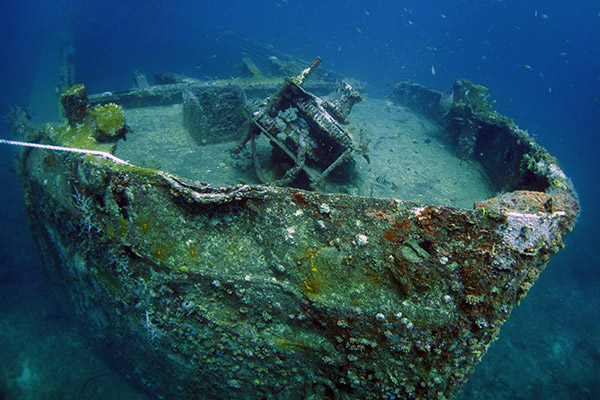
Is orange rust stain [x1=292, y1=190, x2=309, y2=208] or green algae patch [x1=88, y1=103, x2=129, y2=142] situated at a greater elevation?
orange rust stain [x1=292, y1=190, x2=309, y2=208]

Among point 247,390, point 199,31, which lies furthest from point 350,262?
point 199,31

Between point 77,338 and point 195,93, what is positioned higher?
point 195,93

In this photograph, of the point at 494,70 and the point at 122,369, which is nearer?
the point at 122,369

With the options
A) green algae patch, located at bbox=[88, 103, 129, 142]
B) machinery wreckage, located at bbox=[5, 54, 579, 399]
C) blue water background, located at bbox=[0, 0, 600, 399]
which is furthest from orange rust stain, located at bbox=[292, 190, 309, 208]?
blue water background, located at bbox=[0, 0, 600, 399]

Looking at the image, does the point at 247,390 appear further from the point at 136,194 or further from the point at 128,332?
the point at 136,194

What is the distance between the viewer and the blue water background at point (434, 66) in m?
7.55

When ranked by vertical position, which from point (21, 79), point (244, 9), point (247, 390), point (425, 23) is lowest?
point (21, 79)

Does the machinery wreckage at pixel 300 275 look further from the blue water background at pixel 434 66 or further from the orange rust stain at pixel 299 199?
the blue water background at pixel 434 66

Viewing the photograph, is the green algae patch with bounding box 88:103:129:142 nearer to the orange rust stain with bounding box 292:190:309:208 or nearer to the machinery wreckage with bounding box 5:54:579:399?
the machinery wreckage with bounding box 5:54:579:399

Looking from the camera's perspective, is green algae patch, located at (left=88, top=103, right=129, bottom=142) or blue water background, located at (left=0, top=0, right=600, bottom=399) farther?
blue water background, located at (left=0, top=0, right=600, bottom=399)

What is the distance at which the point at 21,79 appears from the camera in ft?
89.2

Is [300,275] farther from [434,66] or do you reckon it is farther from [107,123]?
[434,66]

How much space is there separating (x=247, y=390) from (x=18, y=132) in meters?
6.62

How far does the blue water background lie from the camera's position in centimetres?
755
